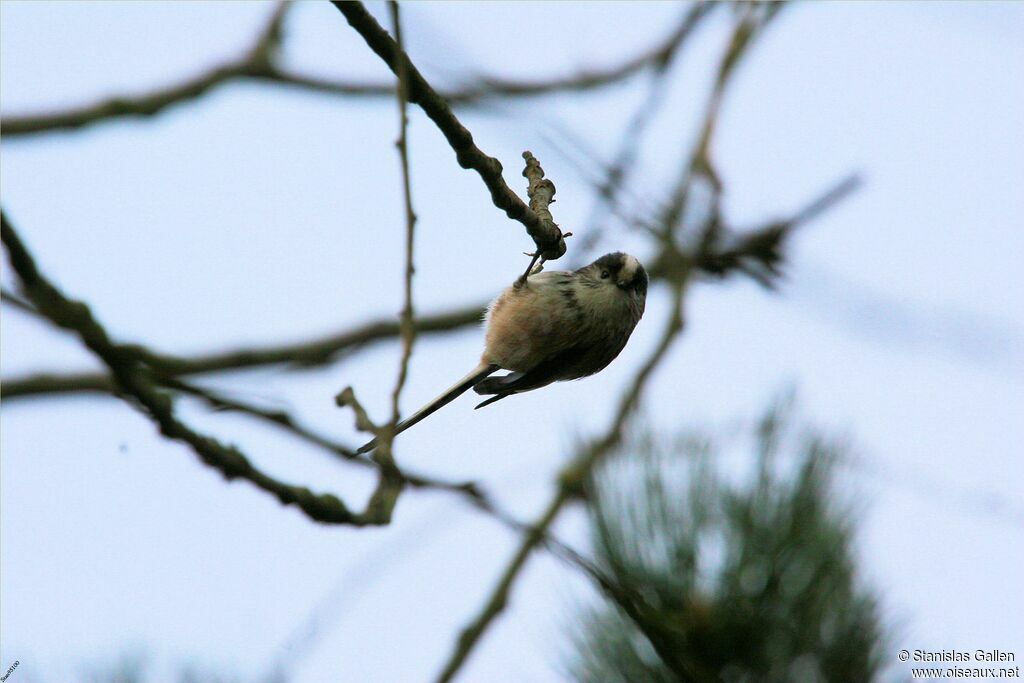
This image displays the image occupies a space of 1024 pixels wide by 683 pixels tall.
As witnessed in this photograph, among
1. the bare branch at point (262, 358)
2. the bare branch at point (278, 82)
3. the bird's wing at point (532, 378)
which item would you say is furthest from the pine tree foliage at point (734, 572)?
the bare branch at point (278, 82)

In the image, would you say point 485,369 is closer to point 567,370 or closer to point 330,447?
point 567,370

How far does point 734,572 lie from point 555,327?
1.17m

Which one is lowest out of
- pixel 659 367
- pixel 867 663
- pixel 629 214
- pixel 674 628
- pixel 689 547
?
pixel 867 663

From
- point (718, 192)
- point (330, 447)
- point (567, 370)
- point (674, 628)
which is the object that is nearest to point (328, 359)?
point (567, 370)

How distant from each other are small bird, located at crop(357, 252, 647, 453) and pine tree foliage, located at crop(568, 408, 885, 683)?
2.23 feet

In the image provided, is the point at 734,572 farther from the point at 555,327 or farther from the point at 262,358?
the point at 262,358

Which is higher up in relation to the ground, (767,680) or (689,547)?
(689,547)

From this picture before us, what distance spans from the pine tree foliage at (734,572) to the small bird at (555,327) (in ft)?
2.23

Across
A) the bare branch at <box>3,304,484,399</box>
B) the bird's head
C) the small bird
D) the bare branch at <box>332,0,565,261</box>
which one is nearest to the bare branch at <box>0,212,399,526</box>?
the bare branch at <box>332,0,565,261</box>

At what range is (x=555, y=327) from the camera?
11.8ft

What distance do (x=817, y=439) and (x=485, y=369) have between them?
4.09 feet

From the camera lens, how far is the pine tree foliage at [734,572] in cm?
271

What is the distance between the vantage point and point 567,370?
12.2 ft

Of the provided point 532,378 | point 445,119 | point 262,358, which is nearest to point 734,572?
point 532,378
